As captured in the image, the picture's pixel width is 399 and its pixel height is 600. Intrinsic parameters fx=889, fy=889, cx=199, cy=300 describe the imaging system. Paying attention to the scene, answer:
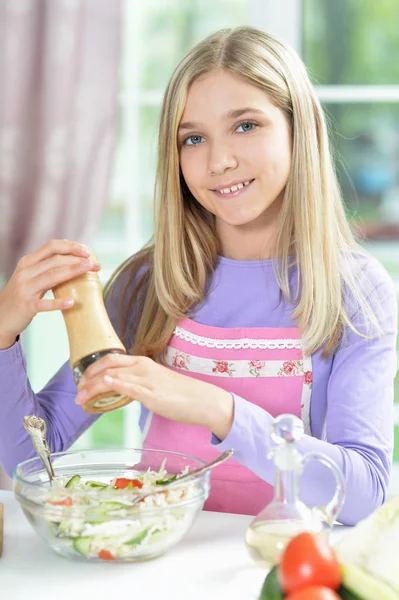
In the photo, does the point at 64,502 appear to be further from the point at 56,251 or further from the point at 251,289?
the point at 251,289

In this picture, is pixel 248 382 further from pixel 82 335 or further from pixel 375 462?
pixel 82 335

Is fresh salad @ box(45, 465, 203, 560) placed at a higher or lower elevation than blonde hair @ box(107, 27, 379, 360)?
lower

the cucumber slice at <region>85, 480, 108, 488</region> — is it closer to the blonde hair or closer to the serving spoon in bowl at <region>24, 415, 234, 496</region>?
the serving spoon in bowl at <region>24, 415, 234, 496</region>

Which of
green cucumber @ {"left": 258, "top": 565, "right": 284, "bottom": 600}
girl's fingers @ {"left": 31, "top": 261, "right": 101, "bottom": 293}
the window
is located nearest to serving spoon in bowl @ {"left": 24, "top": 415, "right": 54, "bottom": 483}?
girl's fingers @ {"left": 31, "top": 261, "right": 101, "bottom": 293}

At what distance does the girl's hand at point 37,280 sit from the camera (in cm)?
138

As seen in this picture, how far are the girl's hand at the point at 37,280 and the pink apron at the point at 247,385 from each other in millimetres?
336

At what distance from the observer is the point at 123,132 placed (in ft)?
9.96

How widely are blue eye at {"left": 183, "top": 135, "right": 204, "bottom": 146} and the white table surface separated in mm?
738

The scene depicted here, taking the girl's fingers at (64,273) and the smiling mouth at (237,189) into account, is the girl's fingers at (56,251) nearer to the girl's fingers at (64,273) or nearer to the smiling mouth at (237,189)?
the girl's fingers at (64,273)

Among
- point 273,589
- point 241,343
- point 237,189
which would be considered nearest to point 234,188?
point 237,189

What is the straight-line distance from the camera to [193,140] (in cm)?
165

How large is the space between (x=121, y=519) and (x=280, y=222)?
2.63 feet

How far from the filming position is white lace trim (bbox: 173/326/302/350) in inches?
63.6

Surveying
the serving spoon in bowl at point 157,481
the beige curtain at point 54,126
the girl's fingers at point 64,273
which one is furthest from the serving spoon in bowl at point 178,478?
the beige curtain at point 54,126
